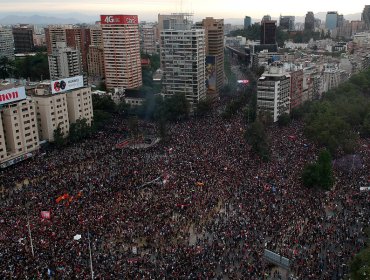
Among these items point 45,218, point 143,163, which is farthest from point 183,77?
point 45,218

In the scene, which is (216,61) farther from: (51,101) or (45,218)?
(45,218)

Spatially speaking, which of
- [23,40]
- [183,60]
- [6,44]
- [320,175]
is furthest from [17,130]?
[23,40]

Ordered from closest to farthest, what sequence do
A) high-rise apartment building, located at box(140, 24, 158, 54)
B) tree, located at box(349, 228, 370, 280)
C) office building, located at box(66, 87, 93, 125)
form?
tree, located at box(349, 228, 370, 280), office building, located at box(66, 87, 93, 125), high-rise apartment building, located at box(140, 24, 158, 54)

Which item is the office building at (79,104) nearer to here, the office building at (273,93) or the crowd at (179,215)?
the crowd at (179,215)

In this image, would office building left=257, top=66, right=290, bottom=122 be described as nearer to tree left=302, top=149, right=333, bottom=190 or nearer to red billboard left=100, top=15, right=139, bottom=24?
tree left=302, top=149, right=333, bottom=190

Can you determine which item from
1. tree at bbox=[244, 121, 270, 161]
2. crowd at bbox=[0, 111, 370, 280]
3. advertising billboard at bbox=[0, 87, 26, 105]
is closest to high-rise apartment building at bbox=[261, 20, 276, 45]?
crowd at bbox=[0, 111, 370, 280]
